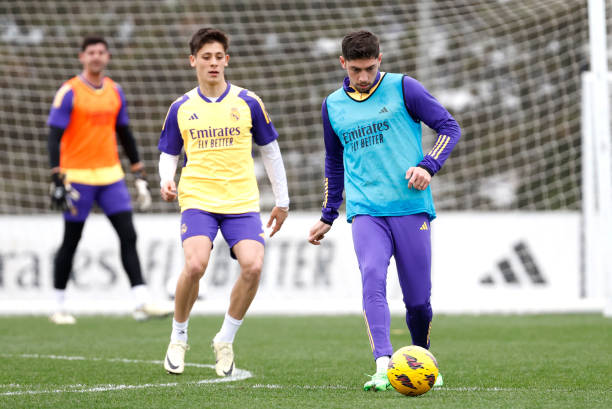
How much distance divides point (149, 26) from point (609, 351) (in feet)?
47.2

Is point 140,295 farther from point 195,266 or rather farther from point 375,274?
point 375,274

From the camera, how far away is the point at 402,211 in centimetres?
547

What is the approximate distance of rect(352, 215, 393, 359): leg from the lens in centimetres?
524

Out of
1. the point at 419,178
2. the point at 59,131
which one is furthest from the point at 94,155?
the point at 419,178

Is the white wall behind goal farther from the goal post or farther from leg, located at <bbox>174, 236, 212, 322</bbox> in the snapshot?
leg, located at <bbox>174, 236, 212, 322</bbox>

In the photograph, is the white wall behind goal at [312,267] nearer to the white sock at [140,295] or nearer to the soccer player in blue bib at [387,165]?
the white sock at [140,295]

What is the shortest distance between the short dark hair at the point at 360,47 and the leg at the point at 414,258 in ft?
2.75

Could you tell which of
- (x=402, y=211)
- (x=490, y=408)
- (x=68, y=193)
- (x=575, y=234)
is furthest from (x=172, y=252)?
(x=490, y=408)

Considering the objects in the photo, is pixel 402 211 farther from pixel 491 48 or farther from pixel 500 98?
pixel 500 98

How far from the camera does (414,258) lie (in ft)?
17.9

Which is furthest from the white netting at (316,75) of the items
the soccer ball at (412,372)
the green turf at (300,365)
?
the soccer ball at (412,372)

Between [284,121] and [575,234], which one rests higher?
[284,121]

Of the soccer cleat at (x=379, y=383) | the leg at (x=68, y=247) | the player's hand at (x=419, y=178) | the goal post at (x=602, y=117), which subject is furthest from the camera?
the goal post at (x=602, y=117)

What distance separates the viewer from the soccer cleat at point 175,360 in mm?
6176
